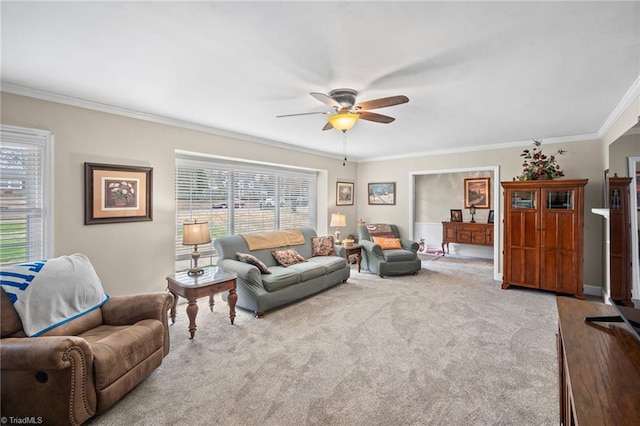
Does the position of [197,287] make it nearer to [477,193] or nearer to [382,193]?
A: [382,193]

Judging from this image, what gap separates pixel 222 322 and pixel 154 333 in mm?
1159

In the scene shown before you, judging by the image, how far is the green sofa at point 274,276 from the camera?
353cm

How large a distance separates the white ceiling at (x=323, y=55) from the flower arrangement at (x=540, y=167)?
99 cm

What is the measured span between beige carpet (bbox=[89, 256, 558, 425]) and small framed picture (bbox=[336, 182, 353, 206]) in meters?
3.02

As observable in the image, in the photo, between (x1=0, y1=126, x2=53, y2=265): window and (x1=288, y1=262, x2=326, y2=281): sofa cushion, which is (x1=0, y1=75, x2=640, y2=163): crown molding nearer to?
(x1=0, y1=126, x2=53, y2=265): window

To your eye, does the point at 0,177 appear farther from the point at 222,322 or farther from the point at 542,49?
the point at 542,49

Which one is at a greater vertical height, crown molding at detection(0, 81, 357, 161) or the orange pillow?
crown molding at detection(0, 81, 357, 161)

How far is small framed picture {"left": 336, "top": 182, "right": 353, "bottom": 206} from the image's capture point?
659 centimetres

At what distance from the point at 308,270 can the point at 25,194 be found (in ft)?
10.1

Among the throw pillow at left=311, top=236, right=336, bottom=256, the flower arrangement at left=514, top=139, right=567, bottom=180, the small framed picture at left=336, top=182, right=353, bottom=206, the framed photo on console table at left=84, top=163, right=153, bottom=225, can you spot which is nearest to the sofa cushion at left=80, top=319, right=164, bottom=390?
the framed photo on console table at left=84, top=163, right=153, bottom=225

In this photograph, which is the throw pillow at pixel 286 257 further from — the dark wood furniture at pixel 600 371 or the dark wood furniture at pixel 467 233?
the dark wood furniture at pixel 467 233

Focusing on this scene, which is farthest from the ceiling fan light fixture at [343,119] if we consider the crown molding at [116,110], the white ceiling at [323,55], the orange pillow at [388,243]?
the orange pillow at [388,243]

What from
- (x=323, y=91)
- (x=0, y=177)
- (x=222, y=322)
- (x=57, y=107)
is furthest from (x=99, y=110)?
(x=222, y=322)

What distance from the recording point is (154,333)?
227 centimetres
